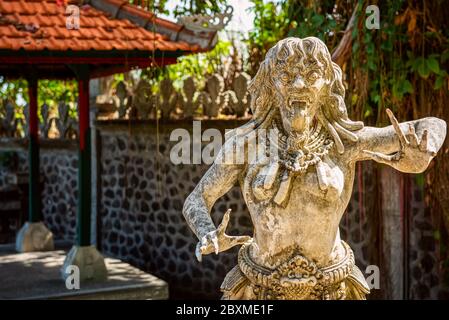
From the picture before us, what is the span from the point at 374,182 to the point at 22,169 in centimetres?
710

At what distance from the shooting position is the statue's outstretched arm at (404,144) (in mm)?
3453

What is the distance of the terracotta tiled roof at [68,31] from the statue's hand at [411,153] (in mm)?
4357

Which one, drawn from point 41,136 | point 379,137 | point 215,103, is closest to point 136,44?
point 215,103

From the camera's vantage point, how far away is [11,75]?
10.7 meters

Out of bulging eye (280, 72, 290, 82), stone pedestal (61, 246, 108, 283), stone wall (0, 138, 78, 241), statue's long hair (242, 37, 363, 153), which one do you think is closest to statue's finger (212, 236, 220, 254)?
statue's long hair (242, 37, 363, 153)

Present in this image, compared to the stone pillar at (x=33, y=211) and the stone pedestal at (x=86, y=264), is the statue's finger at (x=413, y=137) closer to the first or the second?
the stone pedestal at (x=86, y=264)

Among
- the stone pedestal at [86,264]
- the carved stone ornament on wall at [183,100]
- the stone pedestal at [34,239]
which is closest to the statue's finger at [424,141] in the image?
the carved stone ornament on wall at [183,100]

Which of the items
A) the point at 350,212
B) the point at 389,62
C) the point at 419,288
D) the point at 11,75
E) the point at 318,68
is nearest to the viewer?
the point at 318,68

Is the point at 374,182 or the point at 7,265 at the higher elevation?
the point at 374,182

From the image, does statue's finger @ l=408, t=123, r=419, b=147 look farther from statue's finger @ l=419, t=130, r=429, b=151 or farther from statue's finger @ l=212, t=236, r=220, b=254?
statue's finger @ l=212, t=236, r=220, b=254

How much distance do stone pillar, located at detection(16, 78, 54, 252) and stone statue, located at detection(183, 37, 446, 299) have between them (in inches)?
258

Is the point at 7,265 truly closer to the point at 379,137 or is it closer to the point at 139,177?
the point at 139,177

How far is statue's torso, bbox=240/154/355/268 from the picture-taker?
3510 mm

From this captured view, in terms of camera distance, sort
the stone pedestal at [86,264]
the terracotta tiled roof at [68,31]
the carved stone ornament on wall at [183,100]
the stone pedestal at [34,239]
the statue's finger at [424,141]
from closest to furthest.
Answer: the statue's finger at [424,141], the terracotta tiled roof at [68,31], the stone pedestal at [86,264], the carved stone ornament on wall at [183,100], the stone pedestal at [34,239]
